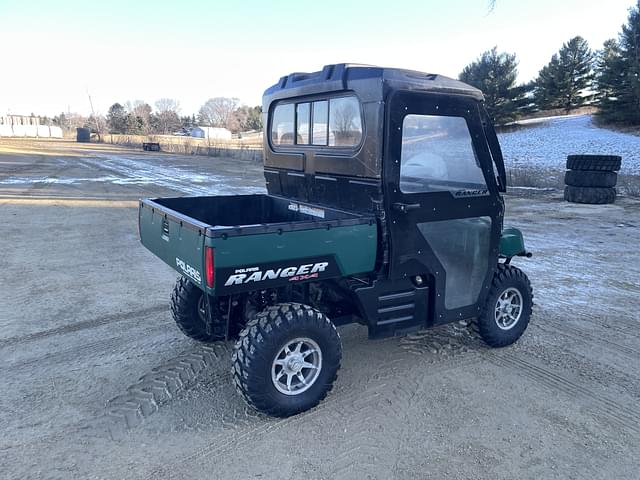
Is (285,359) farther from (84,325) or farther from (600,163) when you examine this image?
(600,163)

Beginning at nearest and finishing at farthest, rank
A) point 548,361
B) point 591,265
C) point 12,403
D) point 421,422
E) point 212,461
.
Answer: point 212,461, point 421,422, point 12,403, point 548,361, point 591,265

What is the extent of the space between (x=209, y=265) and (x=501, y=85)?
3585 cm

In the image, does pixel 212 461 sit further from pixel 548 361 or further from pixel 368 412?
pixel 548 361

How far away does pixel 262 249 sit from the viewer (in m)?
2.89

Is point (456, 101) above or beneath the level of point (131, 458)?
above

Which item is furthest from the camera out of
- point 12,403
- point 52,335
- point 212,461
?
point 52,335

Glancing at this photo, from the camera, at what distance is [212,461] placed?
2734 millimetres

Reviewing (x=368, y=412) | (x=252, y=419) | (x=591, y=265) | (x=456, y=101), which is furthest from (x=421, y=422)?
(x=591, y=265)

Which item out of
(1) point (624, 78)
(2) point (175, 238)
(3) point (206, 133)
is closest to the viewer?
(2) point (175, 238)

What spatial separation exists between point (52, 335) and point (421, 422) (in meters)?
Result: 3.43

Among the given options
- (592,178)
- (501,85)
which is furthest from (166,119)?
(592,178)

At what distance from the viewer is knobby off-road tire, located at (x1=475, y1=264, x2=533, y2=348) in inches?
157

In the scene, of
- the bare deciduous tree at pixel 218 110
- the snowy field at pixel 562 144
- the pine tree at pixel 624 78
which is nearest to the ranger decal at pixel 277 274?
the snowy field at pixel 562 144

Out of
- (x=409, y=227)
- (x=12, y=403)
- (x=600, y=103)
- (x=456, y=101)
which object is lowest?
(x=12, y=403)
